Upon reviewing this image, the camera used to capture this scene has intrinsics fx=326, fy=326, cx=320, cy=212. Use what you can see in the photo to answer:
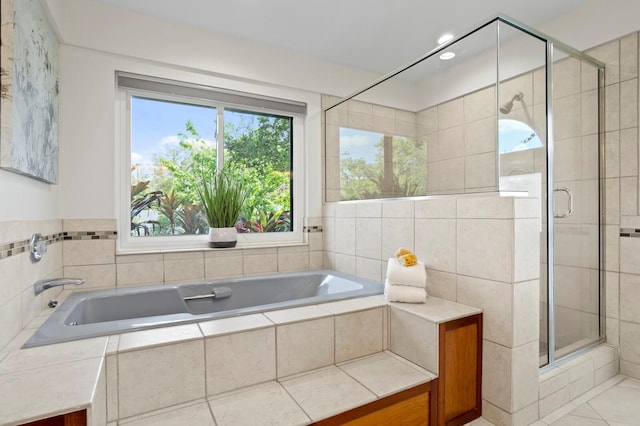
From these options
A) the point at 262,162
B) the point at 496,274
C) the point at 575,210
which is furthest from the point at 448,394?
the point at 262,162

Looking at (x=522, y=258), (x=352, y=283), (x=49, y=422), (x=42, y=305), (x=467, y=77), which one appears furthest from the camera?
(x=352, y=283)

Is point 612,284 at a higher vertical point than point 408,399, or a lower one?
higher

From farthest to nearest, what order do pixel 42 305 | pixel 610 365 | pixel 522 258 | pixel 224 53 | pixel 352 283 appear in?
1. pixel 224 53
2. pixel 352 283
3. pixel 610 365
4. pixel 42 305
5. pixel 522 258

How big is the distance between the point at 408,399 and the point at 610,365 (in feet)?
4.61

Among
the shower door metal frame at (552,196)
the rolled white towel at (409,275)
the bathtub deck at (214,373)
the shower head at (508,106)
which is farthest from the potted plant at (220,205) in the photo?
the shower door metal frame at (552,196)

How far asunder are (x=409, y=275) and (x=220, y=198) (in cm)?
151

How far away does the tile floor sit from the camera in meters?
1.53

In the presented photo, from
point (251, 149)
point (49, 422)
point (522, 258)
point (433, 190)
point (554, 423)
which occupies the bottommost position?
point (554, 423)

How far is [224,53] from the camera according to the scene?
2533 millimetres

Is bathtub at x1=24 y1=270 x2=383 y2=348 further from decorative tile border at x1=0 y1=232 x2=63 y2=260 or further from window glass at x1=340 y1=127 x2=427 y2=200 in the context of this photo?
window glass at x1=340 y1=127 x2=427 y2=200

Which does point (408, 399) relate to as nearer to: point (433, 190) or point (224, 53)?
point (433, 190)

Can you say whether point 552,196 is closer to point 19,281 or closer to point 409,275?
point 409,275

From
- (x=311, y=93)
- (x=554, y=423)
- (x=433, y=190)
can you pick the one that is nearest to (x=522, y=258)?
(x=433, y=190)

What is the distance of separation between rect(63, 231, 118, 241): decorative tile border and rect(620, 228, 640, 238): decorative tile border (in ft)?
10.5
